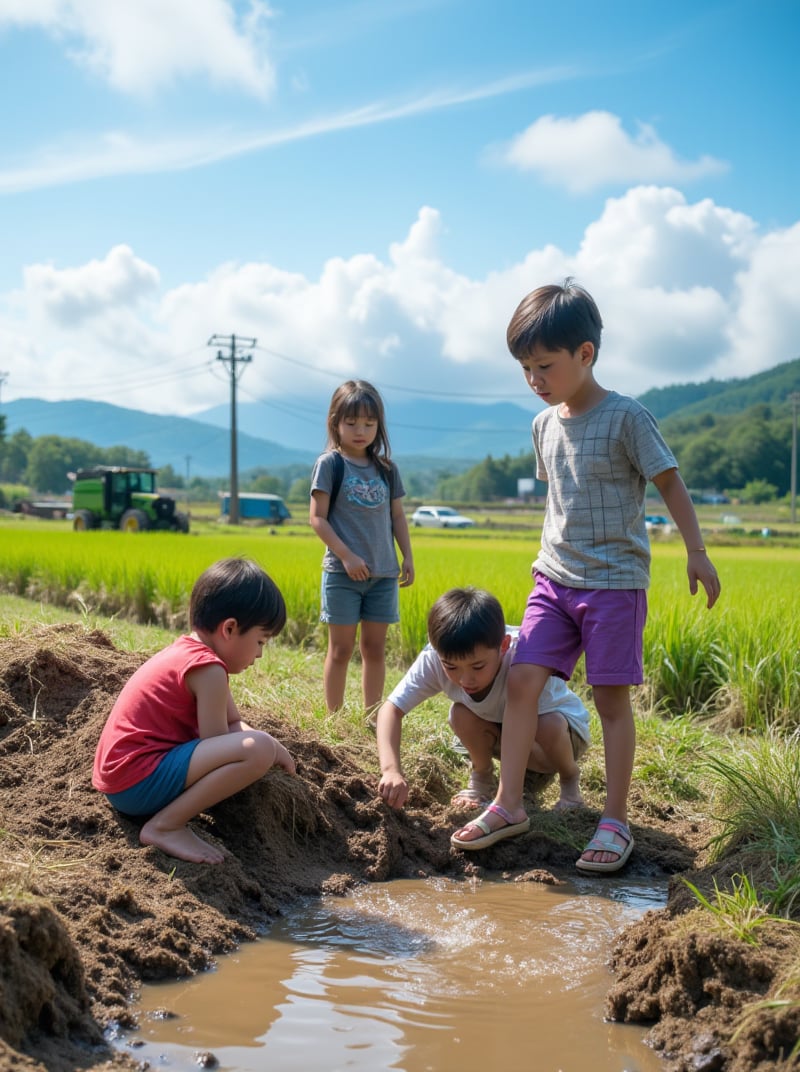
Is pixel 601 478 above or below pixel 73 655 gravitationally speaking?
above

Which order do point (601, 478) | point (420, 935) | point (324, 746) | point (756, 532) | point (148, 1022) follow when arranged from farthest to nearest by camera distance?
point (756, 532), point (324, 746), point (601, 478), point (420, 935), point (148, 1022)

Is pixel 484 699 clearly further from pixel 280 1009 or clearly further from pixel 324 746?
pixel 280 1009

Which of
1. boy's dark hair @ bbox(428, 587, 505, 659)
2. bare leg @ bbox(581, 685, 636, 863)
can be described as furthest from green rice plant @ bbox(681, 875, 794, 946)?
boy's dark hair @ bbox(428, 587, 505, 659)

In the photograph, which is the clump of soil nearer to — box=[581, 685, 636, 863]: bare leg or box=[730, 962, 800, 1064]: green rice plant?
→ box=[730, 962, 800, 1064]: green rice plant

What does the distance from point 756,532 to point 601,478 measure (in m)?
39.0

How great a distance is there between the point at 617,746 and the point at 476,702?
19.9 inches

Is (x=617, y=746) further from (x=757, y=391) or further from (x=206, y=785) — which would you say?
(x=757, y=391)

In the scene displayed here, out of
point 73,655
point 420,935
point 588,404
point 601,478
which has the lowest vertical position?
point 420,935

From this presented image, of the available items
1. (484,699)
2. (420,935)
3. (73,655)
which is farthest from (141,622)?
(420,935)

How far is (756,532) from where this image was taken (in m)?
39.9

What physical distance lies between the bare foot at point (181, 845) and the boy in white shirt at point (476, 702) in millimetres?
604

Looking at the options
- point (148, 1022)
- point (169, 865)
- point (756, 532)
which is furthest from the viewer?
point (756, 532)

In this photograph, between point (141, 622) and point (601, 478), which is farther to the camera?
point (141, 622)

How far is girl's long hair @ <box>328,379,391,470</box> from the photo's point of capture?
4.33m
